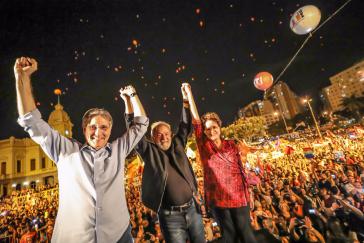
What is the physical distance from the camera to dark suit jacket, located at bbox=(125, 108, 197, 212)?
107 inches

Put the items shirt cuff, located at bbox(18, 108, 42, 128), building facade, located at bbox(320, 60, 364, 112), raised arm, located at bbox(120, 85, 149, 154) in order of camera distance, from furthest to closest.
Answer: building facade, located at bbox(320, 60, 364, 112) < raised arm, located at bbox(120, 85, 149, 154) < shirt cuff, located at bbox(18, 108, 42, 128)

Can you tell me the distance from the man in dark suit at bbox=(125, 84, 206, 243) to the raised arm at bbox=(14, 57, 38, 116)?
1.11 meters

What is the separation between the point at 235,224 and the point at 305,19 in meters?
7.68

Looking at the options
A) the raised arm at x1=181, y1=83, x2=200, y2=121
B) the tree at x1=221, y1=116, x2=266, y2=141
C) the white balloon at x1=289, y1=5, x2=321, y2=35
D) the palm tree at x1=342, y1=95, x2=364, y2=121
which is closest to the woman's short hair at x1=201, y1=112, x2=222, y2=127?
the raised arm at x1=181, y1=83, x2=200, y2=121

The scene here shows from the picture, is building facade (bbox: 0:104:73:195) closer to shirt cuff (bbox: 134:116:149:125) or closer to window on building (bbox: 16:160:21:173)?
window on building (bbox: 16:160:21:173)

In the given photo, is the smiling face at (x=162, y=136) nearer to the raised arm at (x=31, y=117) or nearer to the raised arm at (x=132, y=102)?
the raised arm at (x=132, y=102)

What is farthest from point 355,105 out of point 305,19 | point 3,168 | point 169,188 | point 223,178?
point 3,168

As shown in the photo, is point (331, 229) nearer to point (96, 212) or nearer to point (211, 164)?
point (211, 164)

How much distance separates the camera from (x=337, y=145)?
756 inches

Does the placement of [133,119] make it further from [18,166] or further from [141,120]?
[18,166]

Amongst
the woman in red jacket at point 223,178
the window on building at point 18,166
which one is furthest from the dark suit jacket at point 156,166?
the window on building at point 18,166

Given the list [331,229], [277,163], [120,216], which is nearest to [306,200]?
[331,229]

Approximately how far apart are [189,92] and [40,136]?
85.7 inches

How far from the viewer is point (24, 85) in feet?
6.05
